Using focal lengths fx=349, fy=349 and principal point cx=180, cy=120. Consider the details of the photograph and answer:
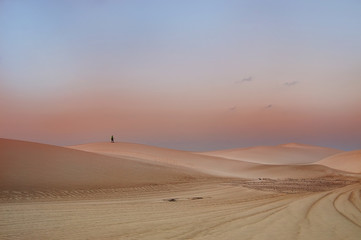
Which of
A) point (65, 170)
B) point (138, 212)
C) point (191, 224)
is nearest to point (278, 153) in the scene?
point (65, 170)

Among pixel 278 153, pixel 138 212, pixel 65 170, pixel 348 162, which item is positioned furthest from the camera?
pixel 278 153

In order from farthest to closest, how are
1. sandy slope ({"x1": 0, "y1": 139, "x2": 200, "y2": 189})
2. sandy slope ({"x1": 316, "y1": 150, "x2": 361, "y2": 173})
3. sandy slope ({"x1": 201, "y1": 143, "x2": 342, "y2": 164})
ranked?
sandy slope ({"x1": 201, "y1": 143, "x2": 342, "y2": 164})
sandy slope ({"x1": 316, "y1": 150, "x2": 361, "y2": 173})
sandy slope ({"x1": 0, "y1": 139, "x2": 200, "y2": 189})

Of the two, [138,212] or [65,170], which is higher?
[65,170]

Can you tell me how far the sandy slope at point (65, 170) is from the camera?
656 inches

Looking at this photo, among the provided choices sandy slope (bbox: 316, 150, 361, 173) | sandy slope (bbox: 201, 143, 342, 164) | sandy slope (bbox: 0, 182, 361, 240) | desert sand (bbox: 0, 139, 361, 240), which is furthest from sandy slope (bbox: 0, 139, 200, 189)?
sandy slope (bbox: 201, 143, 342, 164)

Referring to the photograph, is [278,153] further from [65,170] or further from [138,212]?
[138,212]

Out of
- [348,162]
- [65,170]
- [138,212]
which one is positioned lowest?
[138,212]

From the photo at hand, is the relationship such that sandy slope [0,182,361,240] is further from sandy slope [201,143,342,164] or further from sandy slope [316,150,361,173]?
Result: sandy slope [201,143,342,164]

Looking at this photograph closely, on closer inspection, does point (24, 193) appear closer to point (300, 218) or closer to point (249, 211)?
point (249, 211)

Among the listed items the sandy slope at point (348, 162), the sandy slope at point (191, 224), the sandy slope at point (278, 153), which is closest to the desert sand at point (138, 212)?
the sandy slope at point (191, 224)

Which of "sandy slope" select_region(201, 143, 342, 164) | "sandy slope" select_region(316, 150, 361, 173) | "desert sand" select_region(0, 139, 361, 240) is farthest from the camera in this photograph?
"sandy slope" select_region(201, 143, 342, 164)

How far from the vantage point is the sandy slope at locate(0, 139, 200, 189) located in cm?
1666

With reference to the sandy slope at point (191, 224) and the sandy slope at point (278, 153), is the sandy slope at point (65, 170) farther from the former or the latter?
the sandy slope at point (278, 153)

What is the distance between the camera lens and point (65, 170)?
763 inches
